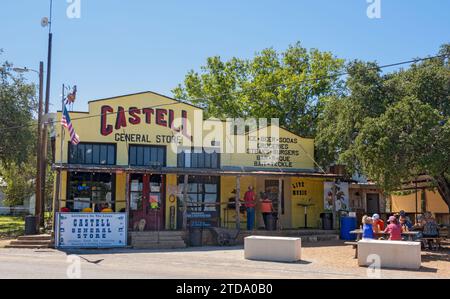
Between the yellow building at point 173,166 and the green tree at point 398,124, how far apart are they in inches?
126

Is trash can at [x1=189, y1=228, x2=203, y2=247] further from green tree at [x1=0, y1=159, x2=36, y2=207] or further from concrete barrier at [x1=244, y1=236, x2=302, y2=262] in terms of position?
green tree at [x1=0, y1=159, x2=36, y2=207]

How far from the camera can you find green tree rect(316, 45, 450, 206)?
52.0 ft

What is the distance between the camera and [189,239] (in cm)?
1964

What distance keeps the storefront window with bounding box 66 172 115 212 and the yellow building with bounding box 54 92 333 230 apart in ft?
0.13

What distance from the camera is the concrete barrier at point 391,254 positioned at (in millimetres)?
13250

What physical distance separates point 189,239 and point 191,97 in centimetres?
2088

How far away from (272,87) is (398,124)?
62.2ft

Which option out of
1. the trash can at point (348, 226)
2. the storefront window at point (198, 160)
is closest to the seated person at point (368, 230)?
the trash can at point (348, 226)

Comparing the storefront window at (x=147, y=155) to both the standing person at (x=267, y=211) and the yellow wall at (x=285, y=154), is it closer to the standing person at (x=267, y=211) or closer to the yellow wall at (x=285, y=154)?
the yellow wall at (x=285, y=154)

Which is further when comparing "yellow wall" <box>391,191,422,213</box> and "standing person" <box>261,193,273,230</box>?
"yellow wall" <box>391,191,422,213</box>

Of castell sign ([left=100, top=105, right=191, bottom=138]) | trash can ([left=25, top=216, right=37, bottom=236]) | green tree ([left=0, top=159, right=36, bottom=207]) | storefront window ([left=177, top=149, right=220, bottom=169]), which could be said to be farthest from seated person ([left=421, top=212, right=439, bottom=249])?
green tree ([left=0, top=159, right=36, bottom=207])

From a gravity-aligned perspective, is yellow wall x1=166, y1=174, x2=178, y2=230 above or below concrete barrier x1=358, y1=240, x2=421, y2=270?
above
